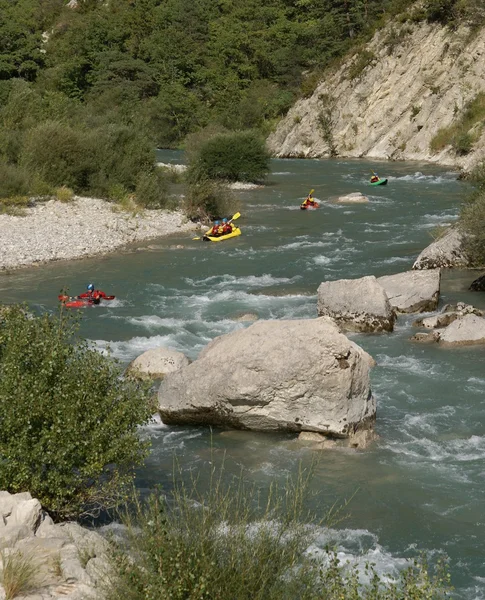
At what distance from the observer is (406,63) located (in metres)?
51.9

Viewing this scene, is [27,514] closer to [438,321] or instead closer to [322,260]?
[438,321]

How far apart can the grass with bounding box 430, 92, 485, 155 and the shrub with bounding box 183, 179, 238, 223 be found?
1753 centimetres

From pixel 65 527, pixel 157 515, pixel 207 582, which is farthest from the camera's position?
pixel 65 527

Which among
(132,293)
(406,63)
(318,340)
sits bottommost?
(132,293)

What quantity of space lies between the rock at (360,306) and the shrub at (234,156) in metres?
21.2

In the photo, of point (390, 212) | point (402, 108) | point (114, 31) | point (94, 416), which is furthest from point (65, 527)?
point (114, 31)

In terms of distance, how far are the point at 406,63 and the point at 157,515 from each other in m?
49.7

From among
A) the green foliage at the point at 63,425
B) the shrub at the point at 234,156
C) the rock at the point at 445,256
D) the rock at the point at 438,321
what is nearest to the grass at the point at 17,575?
the green foliage at the point at 63,425

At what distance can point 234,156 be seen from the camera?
38.5 m

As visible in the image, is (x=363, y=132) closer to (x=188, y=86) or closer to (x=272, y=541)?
(x=188, y=86)

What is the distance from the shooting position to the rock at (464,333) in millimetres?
15500

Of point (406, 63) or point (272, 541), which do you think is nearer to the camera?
point (272, 541)

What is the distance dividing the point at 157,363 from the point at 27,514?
262 inches

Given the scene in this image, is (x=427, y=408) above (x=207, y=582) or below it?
below
